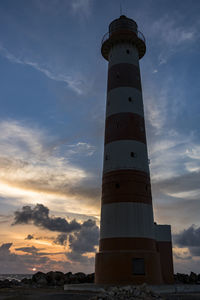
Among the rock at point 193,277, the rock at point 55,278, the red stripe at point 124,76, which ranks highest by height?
the red stripe at point 124,76

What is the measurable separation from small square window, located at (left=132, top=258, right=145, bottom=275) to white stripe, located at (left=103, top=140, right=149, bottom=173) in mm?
6570

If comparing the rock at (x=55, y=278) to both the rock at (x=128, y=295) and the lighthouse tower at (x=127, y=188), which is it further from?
the rock at (x=128, y=295)

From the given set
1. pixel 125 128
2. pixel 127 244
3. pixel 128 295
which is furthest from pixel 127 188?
pixel 128 295

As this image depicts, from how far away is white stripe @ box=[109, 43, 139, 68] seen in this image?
2511cm

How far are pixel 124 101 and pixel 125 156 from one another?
4885 mm

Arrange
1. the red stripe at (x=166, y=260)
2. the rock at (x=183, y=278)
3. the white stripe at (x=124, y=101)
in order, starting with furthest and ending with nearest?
the rock at (x=183, y=278) < the red stripe at (x=166, y=260) < the white stripe at (x=124, y=101)

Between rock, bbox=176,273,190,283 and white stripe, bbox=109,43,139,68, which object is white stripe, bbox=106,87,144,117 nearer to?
white stripe, bbox=109,43,139,68

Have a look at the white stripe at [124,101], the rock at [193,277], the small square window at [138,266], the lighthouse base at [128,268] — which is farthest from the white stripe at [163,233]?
the rock at [193,277]

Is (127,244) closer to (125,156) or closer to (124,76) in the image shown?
(125,156)

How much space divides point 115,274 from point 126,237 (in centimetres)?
254

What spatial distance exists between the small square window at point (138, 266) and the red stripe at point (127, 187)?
4105mm

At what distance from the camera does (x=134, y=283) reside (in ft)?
60.6

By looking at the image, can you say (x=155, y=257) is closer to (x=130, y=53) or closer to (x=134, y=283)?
(x=134, y=283)

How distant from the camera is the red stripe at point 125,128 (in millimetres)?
22500
